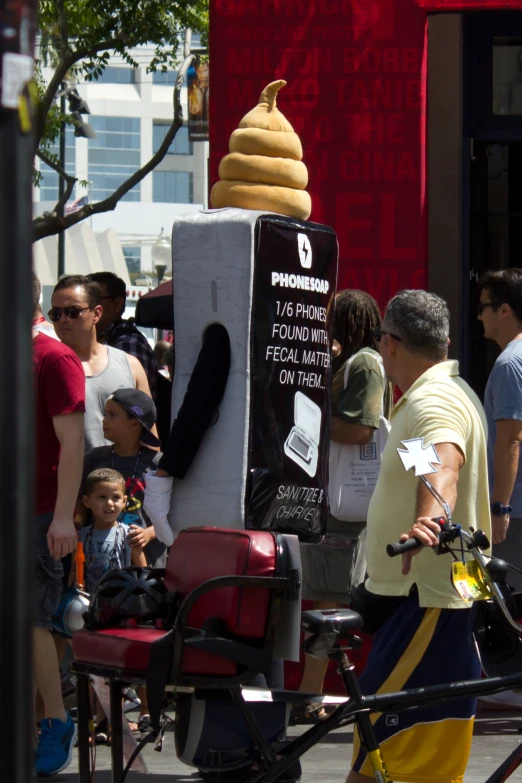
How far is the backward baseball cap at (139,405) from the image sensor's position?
6.42 m

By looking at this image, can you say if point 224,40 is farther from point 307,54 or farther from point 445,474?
point 445,474

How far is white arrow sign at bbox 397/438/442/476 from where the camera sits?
12.2 feet

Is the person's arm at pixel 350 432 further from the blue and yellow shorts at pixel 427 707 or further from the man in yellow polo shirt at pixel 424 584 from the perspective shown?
the blue and yellow shorts at pixel 427 707

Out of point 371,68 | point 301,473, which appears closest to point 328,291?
point 301,473

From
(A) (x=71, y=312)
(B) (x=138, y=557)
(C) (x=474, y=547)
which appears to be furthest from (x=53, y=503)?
(C) (x=474, y=547)

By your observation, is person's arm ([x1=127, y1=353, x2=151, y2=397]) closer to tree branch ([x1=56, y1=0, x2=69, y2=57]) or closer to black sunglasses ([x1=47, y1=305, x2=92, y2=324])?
black sunglasses ([x1=47, y1=305, x2=92, y2=324])

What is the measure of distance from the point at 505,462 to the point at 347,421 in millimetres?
752

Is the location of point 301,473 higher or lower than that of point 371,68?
lower

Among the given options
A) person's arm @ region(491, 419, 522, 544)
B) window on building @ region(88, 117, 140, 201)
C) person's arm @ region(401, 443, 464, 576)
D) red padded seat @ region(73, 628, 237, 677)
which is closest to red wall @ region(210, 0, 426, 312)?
person's arm @ region(491, 419, 522, 544)

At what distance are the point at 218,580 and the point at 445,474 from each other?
72 cm

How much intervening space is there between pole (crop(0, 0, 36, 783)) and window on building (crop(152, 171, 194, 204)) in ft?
252

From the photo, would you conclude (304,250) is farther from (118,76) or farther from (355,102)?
(118,76)

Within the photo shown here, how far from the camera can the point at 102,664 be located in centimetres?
425

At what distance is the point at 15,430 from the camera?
1.99 meters
